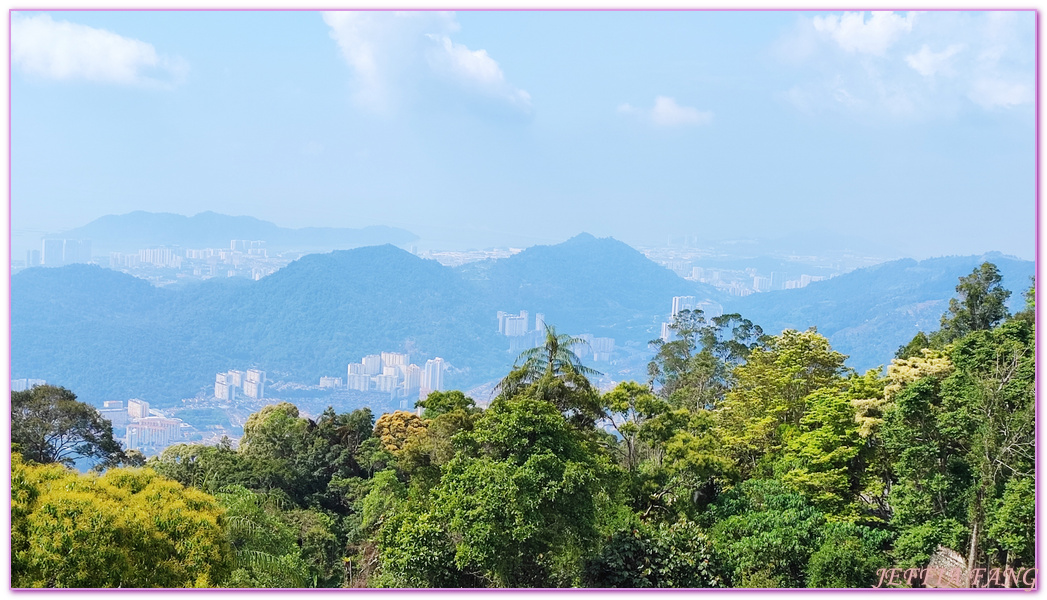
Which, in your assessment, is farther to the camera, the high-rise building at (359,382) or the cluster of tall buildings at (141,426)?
the high-rise building at (359,382)

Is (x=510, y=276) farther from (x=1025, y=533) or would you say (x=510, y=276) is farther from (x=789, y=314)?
(x=1025, y=533)

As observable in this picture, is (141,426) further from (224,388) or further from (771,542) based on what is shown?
(771,542)

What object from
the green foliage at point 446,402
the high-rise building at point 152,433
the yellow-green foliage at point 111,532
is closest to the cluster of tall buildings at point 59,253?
the high-rise building at point 152,433

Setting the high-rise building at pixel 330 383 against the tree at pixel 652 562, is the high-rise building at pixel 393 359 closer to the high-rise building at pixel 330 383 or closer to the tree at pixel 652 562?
the high-rise building at pixel 330 383

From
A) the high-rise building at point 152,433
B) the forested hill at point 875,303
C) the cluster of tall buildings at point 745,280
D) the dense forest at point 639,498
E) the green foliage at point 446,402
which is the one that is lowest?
the high-rise building at point 152,433

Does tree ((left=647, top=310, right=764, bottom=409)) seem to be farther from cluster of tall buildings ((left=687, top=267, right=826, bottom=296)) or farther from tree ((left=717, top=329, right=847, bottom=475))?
cluster of tall buildings ((left=687, top=267, right=826, bottom=296))

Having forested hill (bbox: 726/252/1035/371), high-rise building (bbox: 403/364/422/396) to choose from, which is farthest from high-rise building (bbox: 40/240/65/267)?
forested hill (bbox: 726/252/1035/371)
